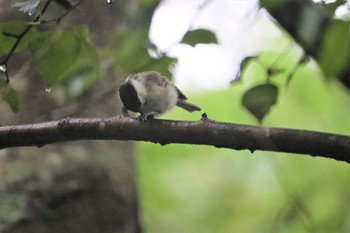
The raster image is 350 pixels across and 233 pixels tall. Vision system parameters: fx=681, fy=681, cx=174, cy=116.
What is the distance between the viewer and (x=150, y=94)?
1.25m

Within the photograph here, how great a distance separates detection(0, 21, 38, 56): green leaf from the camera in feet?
3.12

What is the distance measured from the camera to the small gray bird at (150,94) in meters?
1.12

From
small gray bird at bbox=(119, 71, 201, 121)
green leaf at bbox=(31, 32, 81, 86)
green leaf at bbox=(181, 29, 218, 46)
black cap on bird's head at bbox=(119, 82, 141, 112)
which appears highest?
green leaf at bbox=(181, 29, 218, 46)

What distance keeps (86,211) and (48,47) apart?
2.51 feet

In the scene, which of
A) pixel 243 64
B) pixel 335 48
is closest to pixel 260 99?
pixel 243 64

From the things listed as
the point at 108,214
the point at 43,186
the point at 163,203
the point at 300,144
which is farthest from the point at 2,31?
the point at 163,203

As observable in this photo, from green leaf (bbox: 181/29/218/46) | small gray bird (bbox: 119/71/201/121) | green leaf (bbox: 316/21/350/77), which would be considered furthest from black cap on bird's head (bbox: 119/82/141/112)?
green leaf (bbox: 316/21/350/77)

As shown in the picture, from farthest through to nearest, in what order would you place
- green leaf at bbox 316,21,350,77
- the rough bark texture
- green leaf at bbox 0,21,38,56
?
the rough bark texture
green leaf at bbox 0,21,38,56
green leaf at bbox 316,21,350,77

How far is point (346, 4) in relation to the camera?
85 centimetres

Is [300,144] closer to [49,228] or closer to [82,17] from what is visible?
[49,228]

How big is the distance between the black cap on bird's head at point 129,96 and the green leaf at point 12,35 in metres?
0.19

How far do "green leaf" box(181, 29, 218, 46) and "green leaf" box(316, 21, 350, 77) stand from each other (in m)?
0.26

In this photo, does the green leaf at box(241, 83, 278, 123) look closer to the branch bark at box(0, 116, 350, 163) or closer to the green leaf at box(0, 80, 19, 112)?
the branch bark at box(0, 116, 350, 163)

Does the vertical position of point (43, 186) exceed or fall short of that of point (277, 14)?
it falls short
